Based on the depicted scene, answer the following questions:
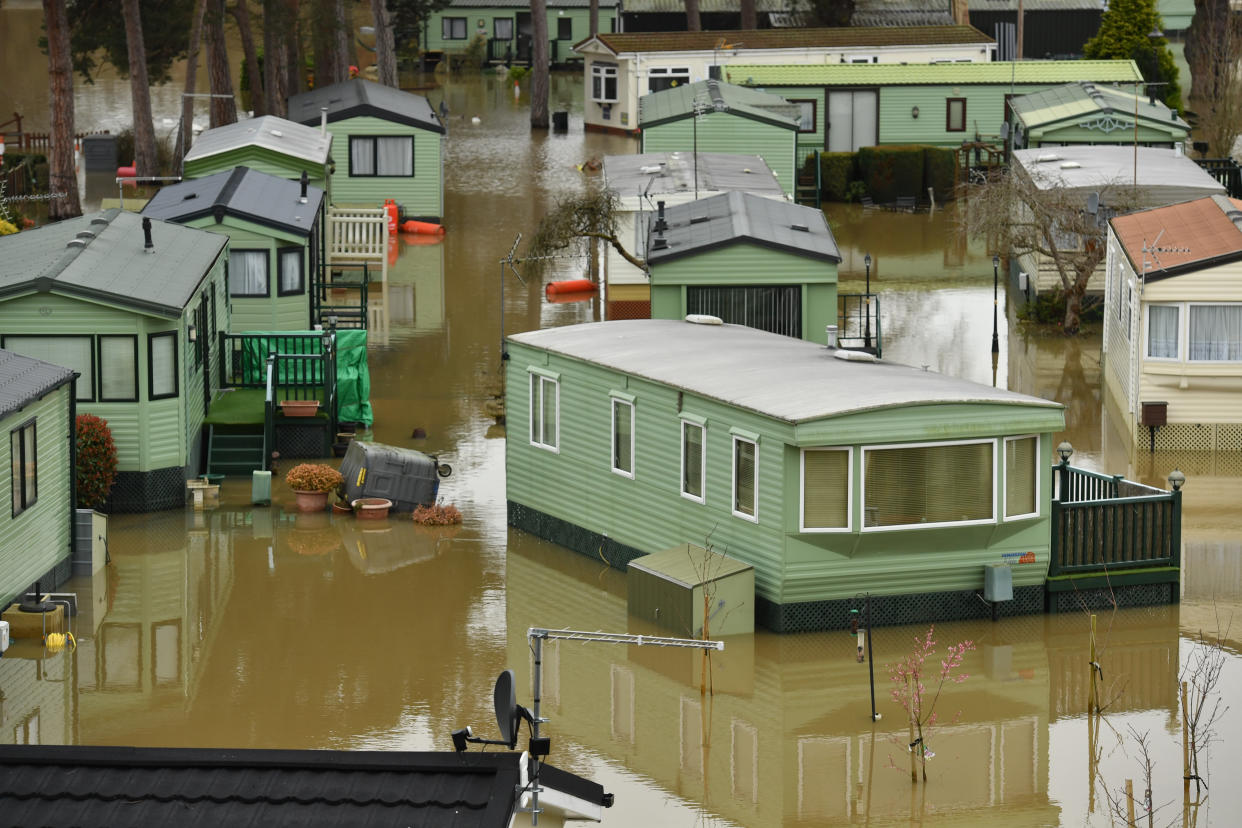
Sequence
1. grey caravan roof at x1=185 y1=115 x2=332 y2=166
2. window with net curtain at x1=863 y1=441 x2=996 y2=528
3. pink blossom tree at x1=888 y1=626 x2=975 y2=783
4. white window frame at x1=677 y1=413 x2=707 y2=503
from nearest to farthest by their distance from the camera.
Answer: pink blossom tree at x1=888 y1=626 x2=975 y2=783, window with net curtain at x1=863 y1=441 x2=996 y2=528, white window frame at x1=677 y1=413 x2=707 y2=503, grey caravan roof at x1=185 y1=115 x2=332 y2=166

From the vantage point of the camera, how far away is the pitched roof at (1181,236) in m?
29.4

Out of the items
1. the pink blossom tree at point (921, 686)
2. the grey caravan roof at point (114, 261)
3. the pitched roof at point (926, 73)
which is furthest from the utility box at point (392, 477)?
the pitched roof at point (926, 73)

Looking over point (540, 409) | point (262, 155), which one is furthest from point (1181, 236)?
point (262, 155)

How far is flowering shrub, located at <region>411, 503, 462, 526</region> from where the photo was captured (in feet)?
87.2

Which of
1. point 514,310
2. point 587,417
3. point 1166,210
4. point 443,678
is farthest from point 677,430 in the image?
point 514,310

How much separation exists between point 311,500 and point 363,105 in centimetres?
2482

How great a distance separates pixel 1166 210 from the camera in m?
33.5

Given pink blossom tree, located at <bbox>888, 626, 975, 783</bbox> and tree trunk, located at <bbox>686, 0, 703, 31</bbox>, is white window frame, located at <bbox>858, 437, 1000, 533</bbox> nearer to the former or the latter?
pink blossom tree, located at <bbox>888, 626, 975, 783</bbox>

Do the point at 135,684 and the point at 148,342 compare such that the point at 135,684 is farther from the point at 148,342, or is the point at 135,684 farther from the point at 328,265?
the point at 328,265

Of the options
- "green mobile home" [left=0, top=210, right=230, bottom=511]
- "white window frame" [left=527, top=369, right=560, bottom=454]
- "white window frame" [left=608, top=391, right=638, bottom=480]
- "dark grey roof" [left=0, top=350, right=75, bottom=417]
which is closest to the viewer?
"dark grey roof" [left=0, top=350, right=75, bottom=417]

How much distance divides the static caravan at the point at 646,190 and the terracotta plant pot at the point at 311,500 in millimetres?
13001

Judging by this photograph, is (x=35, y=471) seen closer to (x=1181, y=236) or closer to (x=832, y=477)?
(x=832, y=477)

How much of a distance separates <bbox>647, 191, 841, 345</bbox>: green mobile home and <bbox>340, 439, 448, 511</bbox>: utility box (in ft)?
19.3

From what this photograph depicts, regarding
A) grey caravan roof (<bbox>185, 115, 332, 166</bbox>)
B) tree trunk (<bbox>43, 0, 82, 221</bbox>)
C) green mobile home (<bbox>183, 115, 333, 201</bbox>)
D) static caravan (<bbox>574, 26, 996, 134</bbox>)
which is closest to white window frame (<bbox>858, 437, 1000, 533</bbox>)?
green mobile home (<bbox>183, 115, 333, 201</bbox>)
